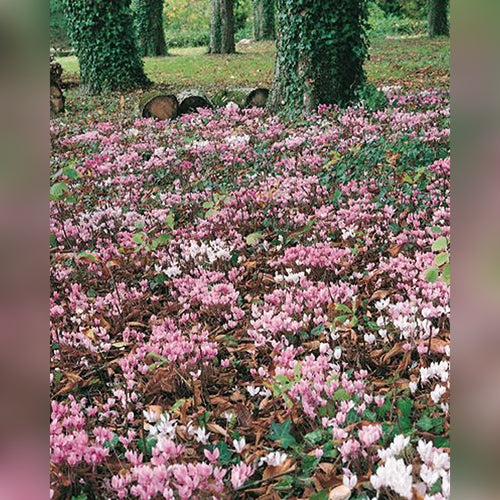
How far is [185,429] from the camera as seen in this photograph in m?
2.29

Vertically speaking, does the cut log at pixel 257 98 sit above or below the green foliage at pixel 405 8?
below

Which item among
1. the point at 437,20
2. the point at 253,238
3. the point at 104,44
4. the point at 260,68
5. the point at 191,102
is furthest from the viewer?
the point at 437,20

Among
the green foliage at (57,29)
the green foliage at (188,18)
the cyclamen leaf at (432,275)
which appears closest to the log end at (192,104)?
the cyclamen leaf at (432,275)

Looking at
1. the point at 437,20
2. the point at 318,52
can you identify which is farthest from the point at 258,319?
the point at 437,20

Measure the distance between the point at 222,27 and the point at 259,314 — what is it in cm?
1755

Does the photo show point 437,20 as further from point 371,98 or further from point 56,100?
point 371,98

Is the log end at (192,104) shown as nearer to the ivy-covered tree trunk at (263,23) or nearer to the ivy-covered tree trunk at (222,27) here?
the ivy-covered tree trunk at (222,27)

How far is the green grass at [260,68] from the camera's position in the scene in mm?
11523

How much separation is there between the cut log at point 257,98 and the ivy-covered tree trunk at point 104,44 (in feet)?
12.8

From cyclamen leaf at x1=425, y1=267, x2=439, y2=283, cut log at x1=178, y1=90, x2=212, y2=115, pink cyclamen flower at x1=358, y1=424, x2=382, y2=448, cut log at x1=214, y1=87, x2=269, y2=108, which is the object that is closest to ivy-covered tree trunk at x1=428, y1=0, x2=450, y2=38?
cut log at x1=214, y1=87, x2=269, y2=108

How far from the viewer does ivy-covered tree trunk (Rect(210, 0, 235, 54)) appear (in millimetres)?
18391

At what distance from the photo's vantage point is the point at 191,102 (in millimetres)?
8719

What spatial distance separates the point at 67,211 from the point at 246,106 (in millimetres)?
3924
